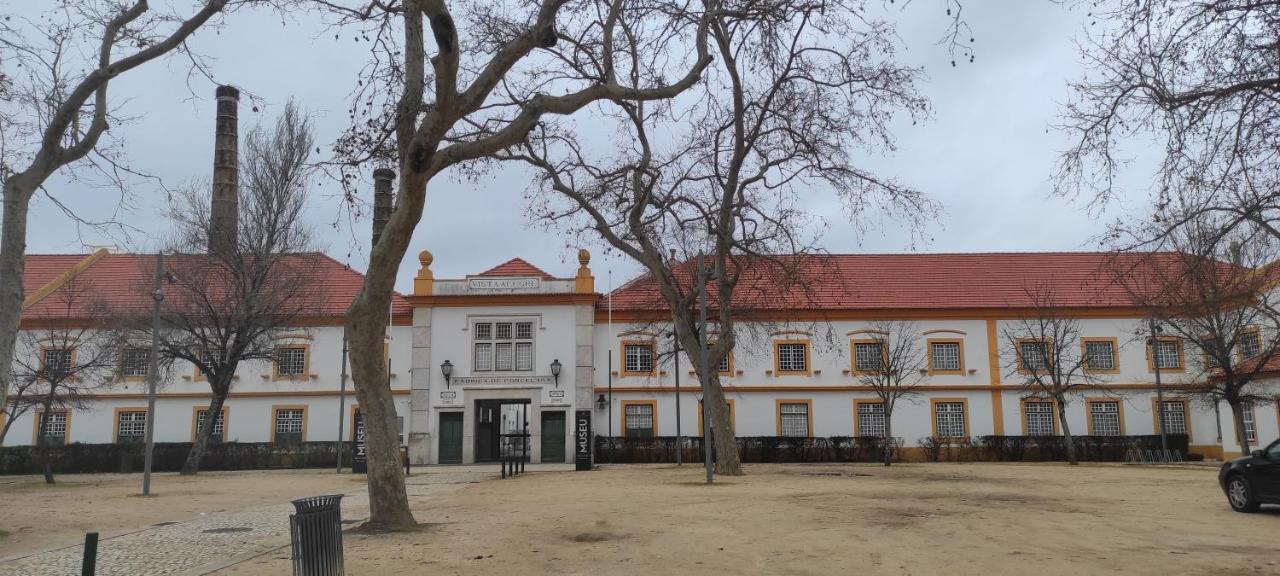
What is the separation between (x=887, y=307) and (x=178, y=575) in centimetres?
3269

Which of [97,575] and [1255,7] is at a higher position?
[1255,7]

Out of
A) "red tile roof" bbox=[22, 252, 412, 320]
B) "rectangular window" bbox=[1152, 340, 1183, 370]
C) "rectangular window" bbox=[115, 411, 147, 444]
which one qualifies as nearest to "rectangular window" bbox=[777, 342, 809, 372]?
"rectangular window" bbox=[1152, 340, 1183, 370]

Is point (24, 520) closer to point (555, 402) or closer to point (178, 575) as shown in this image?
point (178, 575)

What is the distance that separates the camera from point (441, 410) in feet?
122

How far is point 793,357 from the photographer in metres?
38.6

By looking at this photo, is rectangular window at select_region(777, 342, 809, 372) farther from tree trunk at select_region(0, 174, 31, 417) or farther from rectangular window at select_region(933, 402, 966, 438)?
tree trunk at select_region(0, 174, 31, 417)

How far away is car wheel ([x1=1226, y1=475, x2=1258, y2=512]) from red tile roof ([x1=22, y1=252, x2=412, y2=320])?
1078 inches

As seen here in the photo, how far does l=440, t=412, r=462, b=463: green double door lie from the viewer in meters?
37.0

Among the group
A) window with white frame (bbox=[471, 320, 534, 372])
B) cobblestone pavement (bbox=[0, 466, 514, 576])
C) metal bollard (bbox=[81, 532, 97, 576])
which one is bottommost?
cobblestone pavement (bbox=[0, 466, 514, 576])

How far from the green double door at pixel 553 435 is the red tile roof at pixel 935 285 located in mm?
5123

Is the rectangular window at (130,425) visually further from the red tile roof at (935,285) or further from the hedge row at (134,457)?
the red tile roof at (935,285)

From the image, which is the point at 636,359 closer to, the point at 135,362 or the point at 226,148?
the point at 135,362

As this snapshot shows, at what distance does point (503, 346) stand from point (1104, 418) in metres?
24.0

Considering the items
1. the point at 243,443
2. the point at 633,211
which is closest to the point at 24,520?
the point at 633,211
